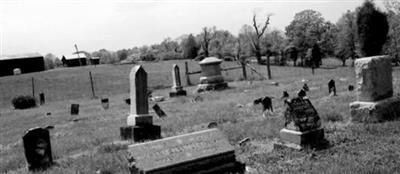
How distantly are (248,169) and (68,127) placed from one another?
9.61m

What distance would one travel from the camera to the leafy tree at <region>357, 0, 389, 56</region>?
107ft

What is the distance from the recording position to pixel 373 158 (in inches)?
219

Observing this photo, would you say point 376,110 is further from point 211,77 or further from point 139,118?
point 211,77

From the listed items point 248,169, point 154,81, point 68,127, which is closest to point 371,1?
point 154,81

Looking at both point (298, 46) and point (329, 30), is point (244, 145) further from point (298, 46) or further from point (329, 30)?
point (329, 30)

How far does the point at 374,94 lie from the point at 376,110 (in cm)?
48

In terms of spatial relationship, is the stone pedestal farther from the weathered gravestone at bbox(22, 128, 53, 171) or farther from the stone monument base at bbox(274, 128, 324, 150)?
the stone monument base at bbox(274, 128, 324, 150)

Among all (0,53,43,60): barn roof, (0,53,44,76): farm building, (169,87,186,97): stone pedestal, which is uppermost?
(0,53,43,60): barn roof

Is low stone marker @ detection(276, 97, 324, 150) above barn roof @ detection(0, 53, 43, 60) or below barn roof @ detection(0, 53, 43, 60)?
below

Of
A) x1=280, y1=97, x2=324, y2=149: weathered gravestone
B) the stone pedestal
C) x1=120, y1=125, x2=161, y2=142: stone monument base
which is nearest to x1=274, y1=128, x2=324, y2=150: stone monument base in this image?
x1=280, y1=97, x2=324, y2=149: weathered gravestone

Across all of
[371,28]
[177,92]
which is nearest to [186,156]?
[177,92]

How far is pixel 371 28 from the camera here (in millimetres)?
32938

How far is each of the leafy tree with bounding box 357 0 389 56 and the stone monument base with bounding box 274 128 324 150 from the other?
2981 centimetres

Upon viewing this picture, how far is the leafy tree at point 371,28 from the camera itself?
107 ft
